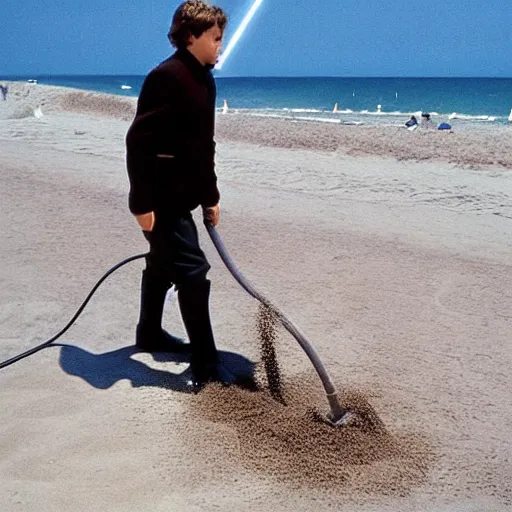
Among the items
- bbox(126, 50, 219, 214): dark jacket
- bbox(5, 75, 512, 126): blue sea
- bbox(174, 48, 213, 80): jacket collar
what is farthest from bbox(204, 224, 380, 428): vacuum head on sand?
bbox(5, 75, 512, 126): blue sea

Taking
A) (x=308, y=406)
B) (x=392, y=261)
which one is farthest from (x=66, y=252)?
(x=308, y=406)

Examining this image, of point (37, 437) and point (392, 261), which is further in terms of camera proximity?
point (392, 261)

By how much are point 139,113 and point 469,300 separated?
8.40ft

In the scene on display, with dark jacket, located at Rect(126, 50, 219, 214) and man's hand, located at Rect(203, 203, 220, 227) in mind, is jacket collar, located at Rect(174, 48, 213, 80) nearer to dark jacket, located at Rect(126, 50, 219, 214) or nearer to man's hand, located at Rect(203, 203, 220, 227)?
dark jacket, located at Rect(126, 50, 219, 214)

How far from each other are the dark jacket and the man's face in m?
0.03

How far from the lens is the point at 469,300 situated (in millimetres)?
4645

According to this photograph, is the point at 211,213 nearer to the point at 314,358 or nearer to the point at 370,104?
the point at 314,358

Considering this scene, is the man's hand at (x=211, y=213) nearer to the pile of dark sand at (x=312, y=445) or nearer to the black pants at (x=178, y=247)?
the black pants at (x=178, y=247)

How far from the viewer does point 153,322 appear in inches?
145

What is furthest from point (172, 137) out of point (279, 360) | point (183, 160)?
point (279, 360)

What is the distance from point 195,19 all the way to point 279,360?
1714 millimetres

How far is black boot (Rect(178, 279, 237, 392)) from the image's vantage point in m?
3.25

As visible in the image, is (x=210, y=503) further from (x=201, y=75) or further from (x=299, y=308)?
(x=299, y=308)

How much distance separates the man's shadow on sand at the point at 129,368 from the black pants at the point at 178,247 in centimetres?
50
